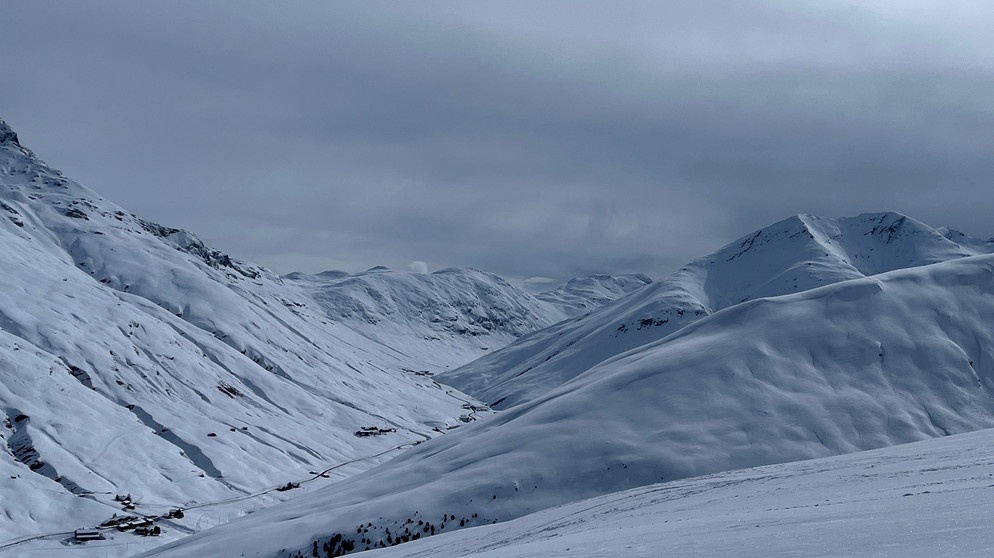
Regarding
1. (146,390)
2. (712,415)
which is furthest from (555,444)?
(146,390)

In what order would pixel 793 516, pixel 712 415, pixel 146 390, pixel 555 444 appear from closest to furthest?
pixel 793 516
pixel 555 444
pixel 712 415
pixel 146 390

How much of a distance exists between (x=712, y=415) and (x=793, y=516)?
34.1m

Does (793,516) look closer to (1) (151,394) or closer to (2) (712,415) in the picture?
(2) (712,415)

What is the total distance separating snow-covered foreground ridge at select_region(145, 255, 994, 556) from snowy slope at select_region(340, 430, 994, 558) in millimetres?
11056

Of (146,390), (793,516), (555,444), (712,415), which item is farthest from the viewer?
(146,390)

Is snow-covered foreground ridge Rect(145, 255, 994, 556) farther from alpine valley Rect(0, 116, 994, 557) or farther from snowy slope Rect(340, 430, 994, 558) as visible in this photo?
snowy slope Rect(340, 430, 994, 558)

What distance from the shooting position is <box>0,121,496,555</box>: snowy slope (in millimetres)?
82312

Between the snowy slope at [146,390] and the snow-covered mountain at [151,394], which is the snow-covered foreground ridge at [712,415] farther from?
the snowy slope at [146,390]

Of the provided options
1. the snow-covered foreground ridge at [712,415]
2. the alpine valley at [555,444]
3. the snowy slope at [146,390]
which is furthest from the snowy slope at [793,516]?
the snowy slope at [146,390]

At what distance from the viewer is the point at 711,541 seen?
49.5 ft

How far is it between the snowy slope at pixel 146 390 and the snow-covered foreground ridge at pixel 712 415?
39.2m

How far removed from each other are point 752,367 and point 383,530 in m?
30.6

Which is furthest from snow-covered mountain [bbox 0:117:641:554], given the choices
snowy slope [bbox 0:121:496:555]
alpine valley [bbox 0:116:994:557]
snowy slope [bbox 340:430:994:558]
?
snowy slope [bbox 340:430:994:558]

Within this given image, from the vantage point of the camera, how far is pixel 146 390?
111 meters
